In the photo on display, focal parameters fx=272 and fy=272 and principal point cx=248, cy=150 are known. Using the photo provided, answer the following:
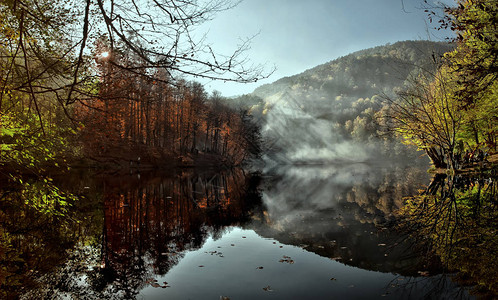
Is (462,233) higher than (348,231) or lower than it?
higher

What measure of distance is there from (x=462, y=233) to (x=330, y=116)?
13827 centimetres

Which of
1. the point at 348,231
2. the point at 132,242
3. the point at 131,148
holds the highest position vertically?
the point at 131,148

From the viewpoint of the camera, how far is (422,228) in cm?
857

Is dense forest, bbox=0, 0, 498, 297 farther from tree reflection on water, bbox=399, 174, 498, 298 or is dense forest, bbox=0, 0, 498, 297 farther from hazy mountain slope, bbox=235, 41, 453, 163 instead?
hazy mountain slope, bbox=235, 41, 453, 163

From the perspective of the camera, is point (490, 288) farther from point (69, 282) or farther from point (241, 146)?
point (241, 146)

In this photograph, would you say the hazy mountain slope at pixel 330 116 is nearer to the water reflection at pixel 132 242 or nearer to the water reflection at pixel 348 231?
the water reflection at pixel 348 231

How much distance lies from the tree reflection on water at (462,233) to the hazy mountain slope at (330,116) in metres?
68.5

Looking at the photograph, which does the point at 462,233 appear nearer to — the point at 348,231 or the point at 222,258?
the point at 348,231

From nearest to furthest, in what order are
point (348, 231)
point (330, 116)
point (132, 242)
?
point (132, 242) → point (348, 231) → point (330, 116)

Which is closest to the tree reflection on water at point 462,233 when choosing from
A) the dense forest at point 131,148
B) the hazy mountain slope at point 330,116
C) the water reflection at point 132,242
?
the dense forest at point 131,148

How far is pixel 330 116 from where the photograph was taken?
139625 millimetres

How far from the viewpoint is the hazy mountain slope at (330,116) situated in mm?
110500

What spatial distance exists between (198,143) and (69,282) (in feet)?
208

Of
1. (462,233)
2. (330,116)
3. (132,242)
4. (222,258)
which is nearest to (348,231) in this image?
(462,233)
